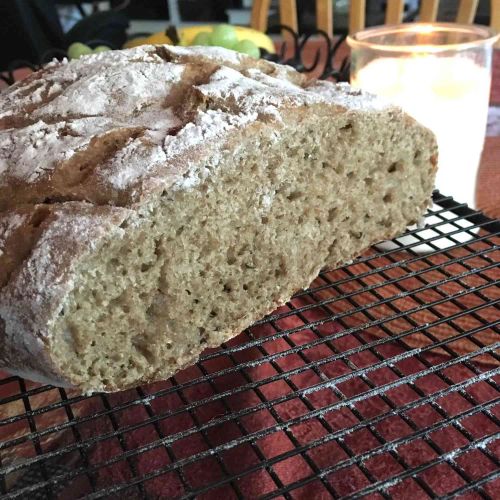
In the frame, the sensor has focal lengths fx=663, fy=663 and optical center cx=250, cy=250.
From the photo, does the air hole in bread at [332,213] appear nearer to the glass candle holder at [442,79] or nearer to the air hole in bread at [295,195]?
the air hole in bread at [295,195]

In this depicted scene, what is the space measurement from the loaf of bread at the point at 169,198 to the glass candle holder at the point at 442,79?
0.38 ft

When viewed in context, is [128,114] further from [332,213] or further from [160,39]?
[160,39]

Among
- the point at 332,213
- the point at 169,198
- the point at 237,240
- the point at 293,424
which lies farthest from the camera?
the point at 332,213

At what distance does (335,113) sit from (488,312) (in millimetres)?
413

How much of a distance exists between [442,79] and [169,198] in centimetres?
67

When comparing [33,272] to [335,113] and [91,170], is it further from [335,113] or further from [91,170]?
[335,113]

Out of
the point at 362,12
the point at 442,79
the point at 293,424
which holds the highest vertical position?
the point at 442,79

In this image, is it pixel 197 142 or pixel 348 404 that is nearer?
pixel 348 404

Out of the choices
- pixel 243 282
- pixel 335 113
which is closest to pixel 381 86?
pixel 335 113

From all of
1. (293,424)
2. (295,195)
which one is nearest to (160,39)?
(295,195)

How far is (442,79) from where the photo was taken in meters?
1.27

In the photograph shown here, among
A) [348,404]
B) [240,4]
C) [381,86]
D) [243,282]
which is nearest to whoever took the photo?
[348,404]

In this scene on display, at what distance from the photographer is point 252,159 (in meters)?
0.97

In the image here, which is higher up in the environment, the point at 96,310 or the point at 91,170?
the point at 91,170
